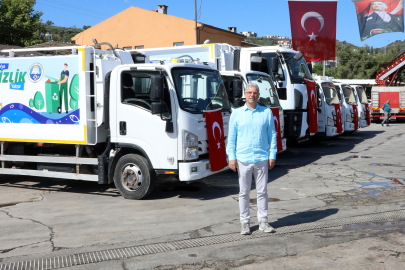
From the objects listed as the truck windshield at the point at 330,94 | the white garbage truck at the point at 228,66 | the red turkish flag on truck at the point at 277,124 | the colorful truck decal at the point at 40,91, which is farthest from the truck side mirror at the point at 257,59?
the colorful truck decal at the point at 40,91

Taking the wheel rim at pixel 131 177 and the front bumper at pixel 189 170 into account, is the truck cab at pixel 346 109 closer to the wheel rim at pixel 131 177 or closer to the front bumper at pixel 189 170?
the front bumper at pixel 189 170

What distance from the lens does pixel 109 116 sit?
774cm

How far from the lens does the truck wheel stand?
7465 mm

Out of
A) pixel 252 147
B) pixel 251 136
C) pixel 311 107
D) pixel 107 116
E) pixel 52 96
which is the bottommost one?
pixel 252 147

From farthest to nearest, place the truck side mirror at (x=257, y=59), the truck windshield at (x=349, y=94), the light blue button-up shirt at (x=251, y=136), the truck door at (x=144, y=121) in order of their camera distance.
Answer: the truck windshield at (x=349, y=94)
the truck side mirror at (x=257, y=59)
the truck door at (x=144, y=121)
the light blue button-up shirt at (x=251, y=136)

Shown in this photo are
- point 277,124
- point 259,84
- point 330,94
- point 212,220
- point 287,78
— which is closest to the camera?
point 212,220

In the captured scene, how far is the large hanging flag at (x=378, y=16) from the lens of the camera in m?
19.4

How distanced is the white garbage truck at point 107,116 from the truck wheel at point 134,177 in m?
0.02

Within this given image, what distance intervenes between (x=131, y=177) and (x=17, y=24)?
29.9 meters

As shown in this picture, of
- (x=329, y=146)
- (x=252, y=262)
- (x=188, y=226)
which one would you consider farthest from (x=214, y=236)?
(x=329, y=146)

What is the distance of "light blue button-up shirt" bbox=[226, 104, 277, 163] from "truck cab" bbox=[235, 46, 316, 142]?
713 centimetres

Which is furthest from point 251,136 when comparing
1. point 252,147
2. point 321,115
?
point 321,115

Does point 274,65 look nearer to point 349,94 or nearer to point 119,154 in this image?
point 119,154

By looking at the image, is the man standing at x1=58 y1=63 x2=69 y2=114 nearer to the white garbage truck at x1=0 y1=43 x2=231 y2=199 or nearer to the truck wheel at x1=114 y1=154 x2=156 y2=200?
the white garbage truck at x1=0 y1=43 x2=231 y2=199
